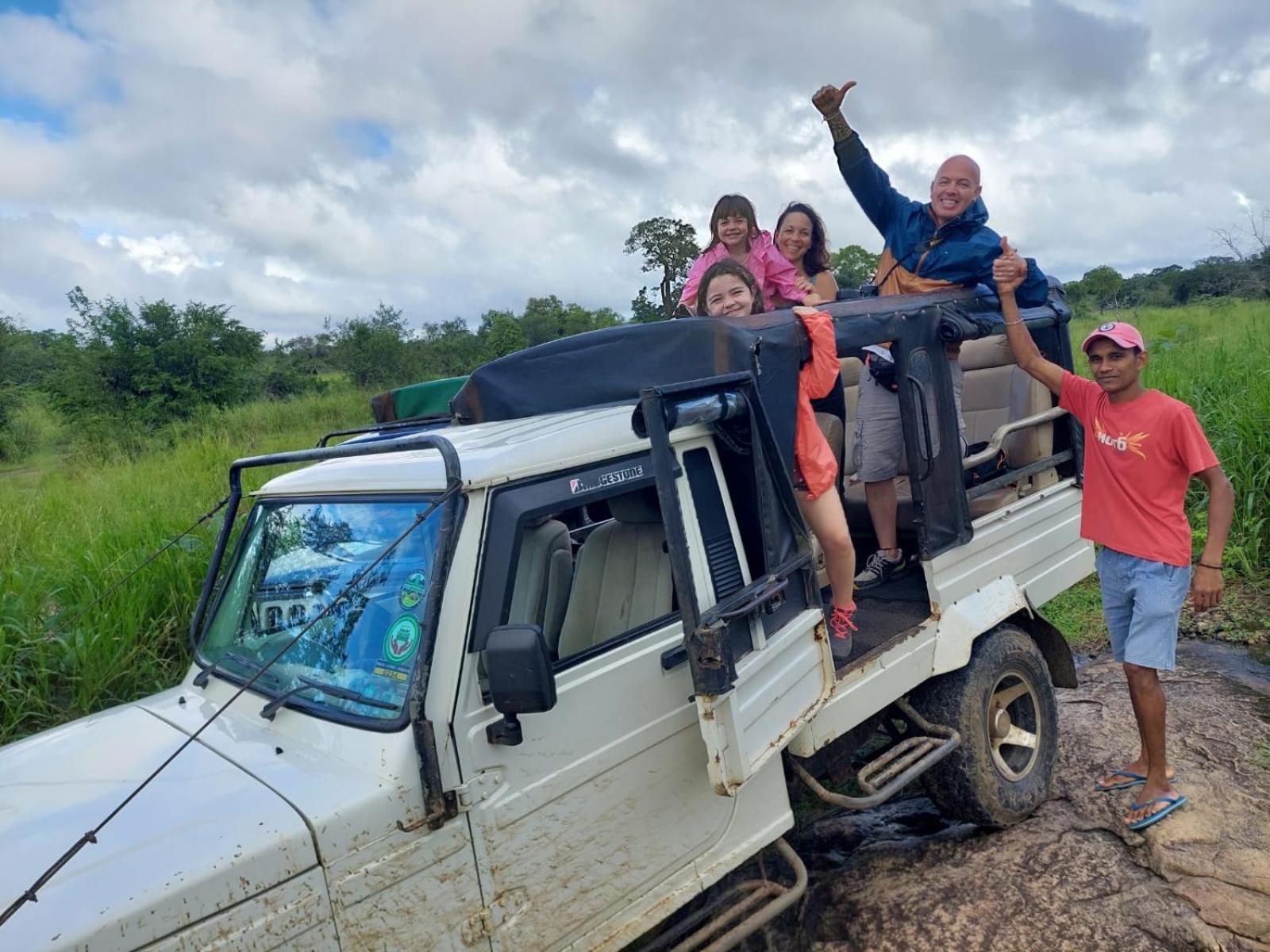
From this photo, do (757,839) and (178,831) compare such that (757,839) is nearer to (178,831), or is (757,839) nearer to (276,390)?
(178,831)

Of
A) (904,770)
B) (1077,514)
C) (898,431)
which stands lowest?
(904,770)

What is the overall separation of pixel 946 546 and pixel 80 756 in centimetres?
302

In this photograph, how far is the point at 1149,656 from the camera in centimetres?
355

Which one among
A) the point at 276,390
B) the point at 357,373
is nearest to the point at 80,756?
the point at 276,390

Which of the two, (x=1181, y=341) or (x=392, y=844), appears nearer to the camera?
(x=392, y=844)

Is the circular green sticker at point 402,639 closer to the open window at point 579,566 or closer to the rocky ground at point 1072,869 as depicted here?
the open window at point 579,566

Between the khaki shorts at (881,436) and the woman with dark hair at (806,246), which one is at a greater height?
the woman with dark hair at (806,246)

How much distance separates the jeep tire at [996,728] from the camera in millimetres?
3463

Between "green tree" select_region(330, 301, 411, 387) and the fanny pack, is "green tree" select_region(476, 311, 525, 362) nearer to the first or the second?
"green tree" select_region(330, 301, 411, 387)

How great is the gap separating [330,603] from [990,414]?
4332 mm

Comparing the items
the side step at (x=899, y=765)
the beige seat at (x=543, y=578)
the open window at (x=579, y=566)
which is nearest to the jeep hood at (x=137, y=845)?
the open window at (x=579, y=566)

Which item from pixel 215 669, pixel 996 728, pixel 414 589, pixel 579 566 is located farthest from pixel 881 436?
pixel 215 669

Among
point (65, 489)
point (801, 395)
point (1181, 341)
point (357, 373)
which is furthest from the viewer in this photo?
point (357, 373)

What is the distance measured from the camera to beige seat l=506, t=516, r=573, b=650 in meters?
2.42
